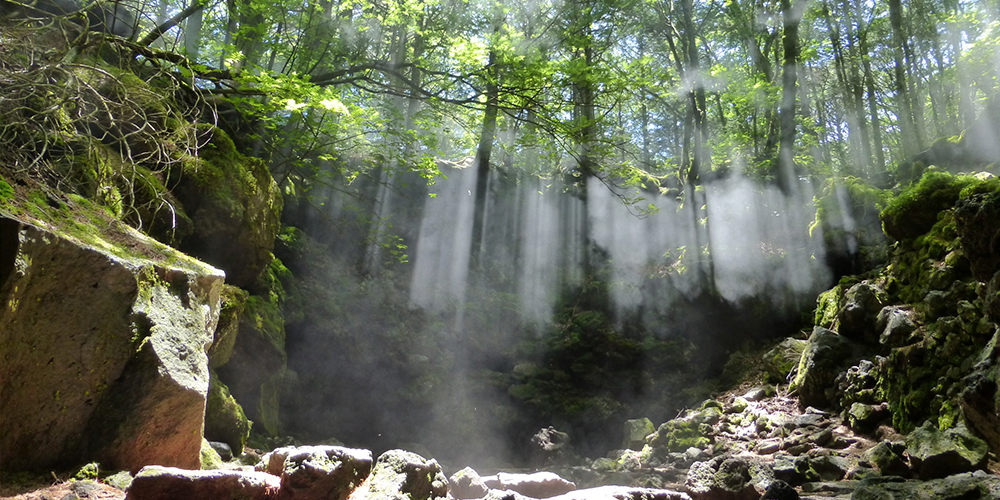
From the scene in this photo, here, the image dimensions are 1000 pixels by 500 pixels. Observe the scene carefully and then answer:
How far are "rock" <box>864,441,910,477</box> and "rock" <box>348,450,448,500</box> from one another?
12.3ft

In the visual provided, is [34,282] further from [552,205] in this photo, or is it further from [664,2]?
[664,2]

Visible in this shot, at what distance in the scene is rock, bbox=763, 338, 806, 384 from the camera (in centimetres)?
834

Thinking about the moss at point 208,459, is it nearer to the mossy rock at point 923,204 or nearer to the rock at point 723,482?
the rock at point 723,482

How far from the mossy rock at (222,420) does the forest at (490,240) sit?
0.09 feet

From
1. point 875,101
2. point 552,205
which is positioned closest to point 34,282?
point 552,205

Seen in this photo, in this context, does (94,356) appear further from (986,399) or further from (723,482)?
(986,399)

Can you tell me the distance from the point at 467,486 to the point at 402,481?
1063 millimetres

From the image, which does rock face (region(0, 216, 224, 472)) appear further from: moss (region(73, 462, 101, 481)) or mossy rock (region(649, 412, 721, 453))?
mossy rock (region(649, 412, 721, 453))

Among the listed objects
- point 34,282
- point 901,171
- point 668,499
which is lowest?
point 668,499

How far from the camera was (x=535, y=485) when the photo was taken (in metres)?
4.27

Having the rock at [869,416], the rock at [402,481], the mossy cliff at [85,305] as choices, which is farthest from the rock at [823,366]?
the mossy cliff at [85,305]

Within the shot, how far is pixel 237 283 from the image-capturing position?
7137mm

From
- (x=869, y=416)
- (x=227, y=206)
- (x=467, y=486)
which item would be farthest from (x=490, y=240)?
(x=467, y=486)

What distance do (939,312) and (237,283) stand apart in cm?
880
